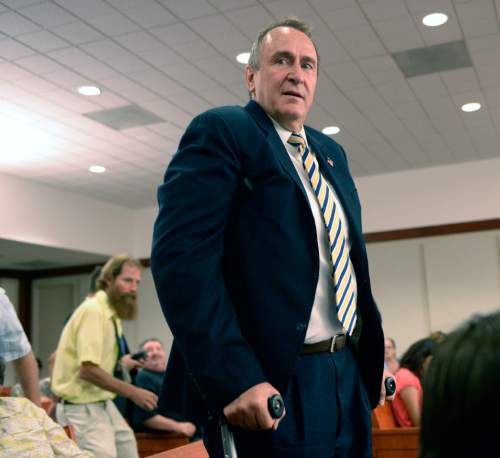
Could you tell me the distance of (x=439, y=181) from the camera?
9.81m

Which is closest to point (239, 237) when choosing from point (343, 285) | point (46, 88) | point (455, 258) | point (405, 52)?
point (343, 285)

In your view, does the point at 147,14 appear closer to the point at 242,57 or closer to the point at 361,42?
the point at 242,57

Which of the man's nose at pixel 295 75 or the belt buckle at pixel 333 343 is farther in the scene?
the man's nose at pixel 295 75

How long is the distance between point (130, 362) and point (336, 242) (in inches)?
135

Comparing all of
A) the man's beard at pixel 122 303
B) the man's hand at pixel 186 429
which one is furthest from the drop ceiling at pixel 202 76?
the man's hand at pixel 186 429

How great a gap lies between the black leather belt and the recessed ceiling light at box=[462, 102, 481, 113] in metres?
6.47

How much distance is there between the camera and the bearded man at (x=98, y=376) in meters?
3.97

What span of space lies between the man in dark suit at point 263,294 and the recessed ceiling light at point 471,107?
6.29 m

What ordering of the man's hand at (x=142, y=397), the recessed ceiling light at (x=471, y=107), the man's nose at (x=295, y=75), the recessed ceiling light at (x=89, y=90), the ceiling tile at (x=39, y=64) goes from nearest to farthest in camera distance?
the man's nose at (x=295, y=75) → the man's hand at (x=142, y=397) → the ceiling tile at (x=39, y=64) → the recessed ceiling light at (x=89, y=90) → the recessed ceiling light at (x=471, y=107)

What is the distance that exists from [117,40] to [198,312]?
4.64 meters

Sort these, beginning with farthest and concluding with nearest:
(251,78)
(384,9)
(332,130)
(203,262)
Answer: (332,130) < (384,9) < (251,78) < (203,262)

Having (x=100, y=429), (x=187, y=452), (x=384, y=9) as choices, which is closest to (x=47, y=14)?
(x=384, y=9)

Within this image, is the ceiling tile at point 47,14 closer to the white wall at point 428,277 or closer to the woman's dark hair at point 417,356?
the woman's dark hair at point 417,356

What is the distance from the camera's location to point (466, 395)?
0.61m
